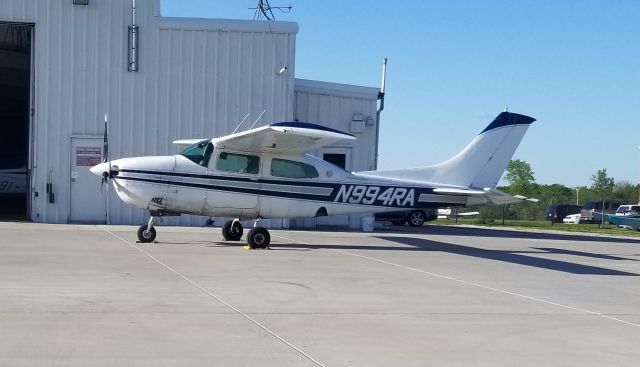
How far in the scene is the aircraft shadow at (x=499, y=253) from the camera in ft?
47.5

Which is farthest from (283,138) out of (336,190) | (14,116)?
(14,116)

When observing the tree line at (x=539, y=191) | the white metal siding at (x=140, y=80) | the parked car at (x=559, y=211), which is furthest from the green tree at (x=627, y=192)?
the white metal siding at (x=140, y=80)

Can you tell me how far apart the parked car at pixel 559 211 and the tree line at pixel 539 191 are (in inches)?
78.3

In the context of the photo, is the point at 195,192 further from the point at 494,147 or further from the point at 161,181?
the point at 494,147

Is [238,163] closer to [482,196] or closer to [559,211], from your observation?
[482,196]

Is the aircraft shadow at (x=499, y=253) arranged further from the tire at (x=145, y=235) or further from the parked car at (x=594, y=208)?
the parked car at (x=594, y=208)

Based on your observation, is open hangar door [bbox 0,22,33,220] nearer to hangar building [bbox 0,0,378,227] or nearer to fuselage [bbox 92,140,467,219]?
hangar building [bbox 0,0,378,227]

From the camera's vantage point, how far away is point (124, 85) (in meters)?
24.2

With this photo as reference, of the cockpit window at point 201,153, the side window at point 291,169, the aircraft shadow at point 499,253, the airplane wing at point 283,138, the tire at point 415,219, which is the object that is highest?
the airplane wing at point 283,138

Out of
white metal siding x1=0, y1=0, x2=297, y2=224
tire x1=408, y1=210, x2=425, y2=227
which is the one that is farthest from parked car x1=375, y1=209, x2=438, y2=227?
white metal siding x1=0, y1=0, x2=297, y2=224

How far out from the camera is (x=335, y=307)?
8.43m

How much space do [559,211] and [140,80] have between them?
135 ft

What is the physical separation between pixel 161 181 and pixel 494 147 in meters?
A: 9.04

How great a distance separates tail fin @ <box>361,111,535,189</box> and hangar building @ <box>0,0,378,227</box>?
7.79 metres
